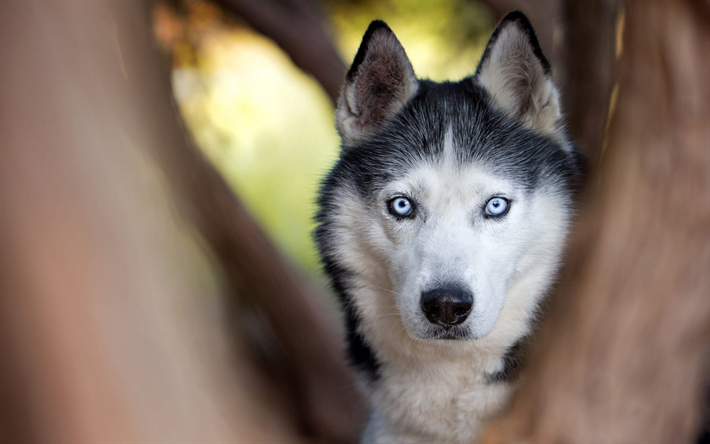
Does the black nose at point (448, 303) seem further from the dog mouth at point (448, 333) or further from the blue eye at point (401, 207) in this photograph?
the blue eye at point (401, 207)

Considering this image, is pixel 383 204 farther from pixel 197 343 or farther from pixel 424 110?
pixel 197 343

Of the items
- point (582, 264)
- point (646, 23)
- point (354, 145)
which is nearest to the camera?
point (646, 23)

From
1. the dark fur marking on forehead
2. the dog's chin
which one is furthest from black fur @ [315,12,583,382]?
the dog's chin

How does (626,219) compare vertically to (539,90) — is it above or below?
below

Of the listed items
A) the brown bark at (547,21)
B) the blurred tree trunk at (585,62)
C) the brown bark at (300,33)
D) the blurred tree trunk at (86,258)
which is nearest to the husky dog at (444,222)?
the blurred tree trunk at (585,62)

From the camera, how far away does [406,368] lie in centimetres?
233

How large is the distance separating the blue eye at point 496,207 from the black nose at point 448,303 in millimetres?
362

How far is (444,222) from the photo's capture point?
6.62 feet

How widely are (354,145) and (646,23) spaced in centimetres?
138

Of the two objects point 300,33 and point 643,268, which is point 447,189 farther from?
point 300,33

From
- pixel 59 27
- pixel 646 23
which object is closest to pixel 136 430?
pixel 59 27

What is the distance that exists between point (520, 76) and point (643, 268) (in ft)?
3.62

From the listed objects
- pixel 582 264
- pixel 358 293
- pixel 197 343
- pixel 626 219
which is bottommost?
pixel 358 293

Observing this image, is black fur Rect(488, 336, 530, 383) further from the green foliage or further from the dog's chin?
the green foliage
